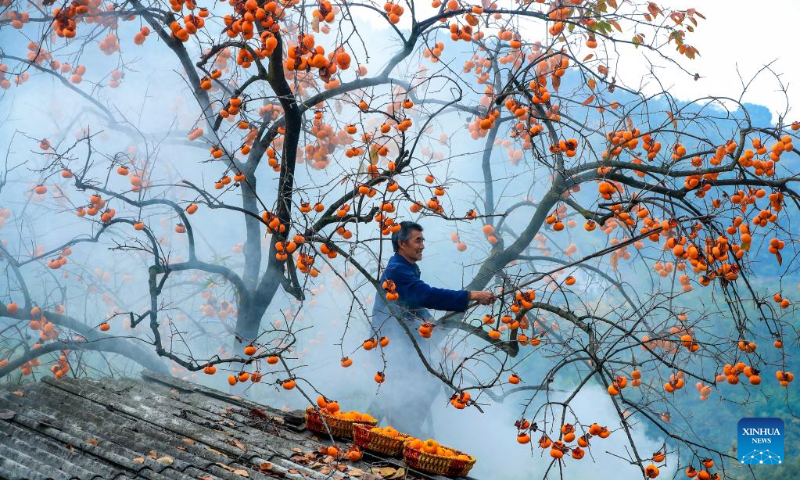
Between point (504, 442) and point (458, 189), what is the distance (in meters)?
3.50

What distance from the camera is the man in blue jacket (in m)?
4.08

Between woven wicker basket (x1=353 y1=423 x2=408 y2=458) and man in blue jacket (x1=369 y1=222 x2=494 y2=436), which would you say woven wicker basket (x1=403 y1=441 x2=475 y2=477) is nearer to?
woven wicker basket (x1=353 y1=423 x2=408 y2=458)

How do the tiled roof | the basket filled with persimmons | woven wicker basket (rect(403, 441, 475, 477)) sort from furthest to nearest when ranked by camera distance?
the basket filled with persimmons → woven wicker basket (rect(403, 441, 475, 477)) → the tiled roof

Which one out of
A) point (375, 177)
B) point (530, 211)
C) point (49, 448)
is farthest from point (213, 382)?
point (49, 448)

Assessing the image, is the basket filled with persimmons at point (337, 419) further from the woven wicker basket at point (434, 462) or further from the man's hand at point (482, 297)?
the man's hand at point (482, 297)

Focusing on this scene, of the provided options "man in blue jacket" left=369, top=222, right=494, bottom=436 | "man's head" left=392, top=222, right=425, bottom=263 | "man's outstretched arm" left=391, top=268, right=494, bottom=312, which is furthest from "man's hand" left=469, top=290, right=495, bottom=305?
"man's head" left=392, top=222, right=425, bottom=263

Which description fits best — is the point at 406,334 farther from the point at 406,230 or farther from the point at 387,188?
the point at 387,188

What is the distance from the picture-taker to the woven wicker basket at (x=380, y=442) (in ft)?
10.1

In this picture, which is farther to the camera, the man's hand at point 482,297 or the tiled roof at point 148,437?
the man's hand at point 482,297

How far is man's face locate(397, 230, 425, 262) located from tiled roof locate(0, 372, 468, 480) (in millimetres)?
1214

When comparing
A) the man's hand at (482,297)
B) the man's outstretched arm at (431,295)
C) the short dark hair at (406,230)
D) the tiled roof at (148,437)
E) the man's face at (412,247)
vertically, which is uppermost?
the short dark hair at (406,230)

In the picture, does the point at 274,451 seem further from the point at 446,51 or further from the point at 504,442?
the point at 446,51

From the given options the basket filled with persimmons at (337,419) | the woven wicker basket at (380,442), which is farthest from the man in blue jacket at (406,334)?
the woven wicker basket at (380,442)

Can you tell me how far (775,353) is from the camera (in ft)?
30.0
